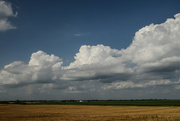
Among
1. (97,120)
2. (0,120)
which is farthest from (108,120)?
(0,120)

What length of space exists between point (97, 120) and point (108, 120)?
2.34 m

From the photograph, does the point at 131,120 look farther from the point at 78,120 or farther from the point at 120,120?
the point at 78,120

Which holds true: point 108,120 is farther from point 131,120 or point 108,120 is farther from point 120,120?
point 131,120

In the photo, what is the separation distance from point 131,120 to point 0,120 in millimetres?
29273

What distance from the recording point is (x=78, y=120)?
127 feet

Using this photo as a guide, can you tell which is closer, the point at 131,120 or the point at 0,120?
the point at 131,120

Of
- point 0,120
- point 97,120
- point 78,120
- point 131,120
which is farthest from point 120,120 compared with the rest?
point 0,120

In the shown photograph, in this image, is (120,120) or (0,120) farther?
(0,120)

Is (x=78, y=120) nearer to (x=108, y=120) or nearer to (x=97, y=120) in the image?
(x=97, y=120)

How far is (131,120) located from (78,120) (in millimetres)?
11210

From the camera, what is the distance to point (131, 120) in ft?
121

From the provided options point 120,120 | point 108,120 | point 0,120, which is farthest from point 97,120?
point 0,120

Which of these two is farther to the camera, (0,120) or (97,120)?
(0,120)

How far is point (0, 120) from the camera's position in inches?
1603
